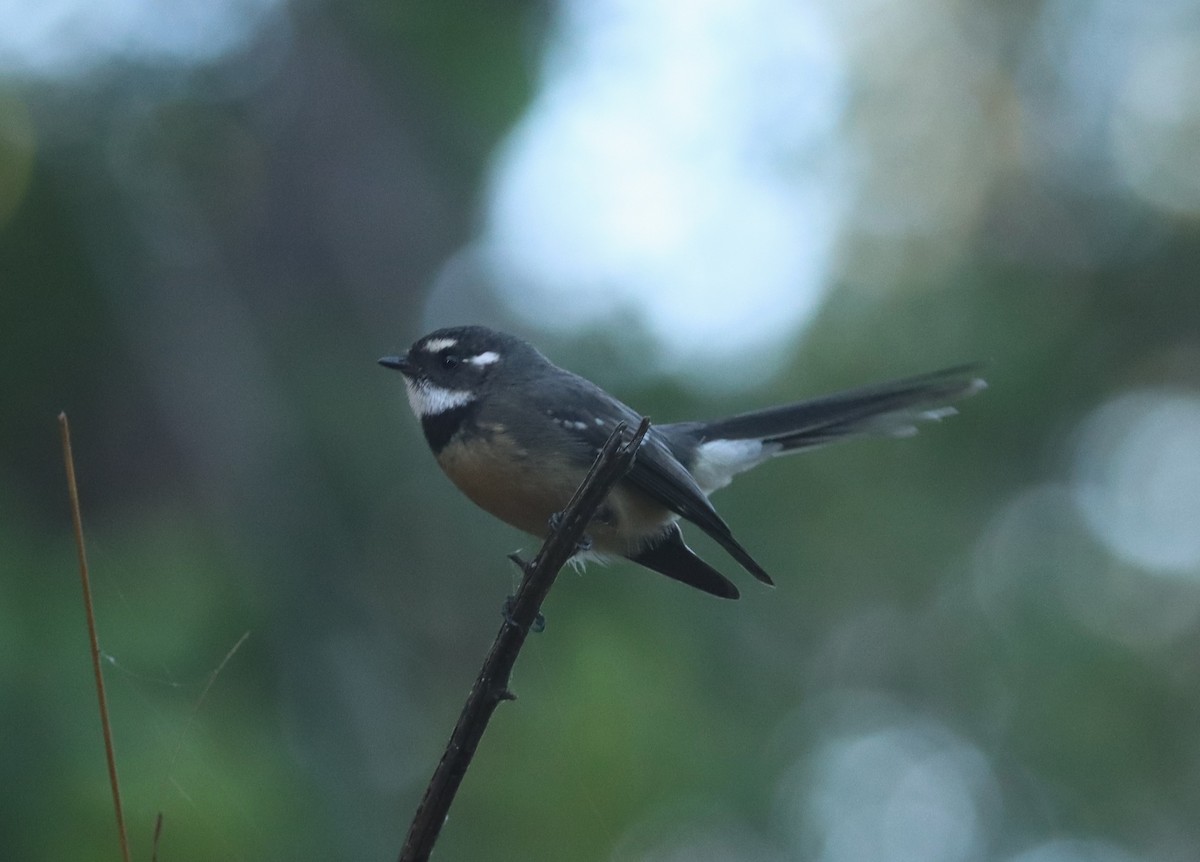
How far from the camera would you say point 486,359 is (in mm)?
3396

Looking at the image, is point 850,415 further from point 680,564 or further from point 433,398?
point 433,398

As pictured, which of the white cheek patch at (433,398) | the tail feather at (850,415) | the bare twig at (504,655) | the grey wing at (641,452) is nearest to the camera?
the bare twig at (504,655)

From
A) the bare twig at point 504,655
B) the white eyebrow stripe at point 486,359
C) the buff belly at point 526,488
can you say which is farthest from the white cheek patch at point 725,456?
the bare twig at point 504,655

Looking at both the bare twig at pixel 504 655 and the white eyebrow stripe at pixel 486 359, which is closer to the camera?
the bare twig at pixel 504 655

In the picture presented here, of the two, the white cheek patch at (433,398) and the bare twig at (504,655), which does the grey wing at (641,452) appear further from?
the bare twig at (504,655)

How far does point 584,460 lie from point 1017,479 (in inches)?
135

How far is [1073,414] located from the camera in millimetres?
5727

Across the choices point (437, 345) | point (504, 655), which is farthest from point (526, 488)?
point (504, 655)

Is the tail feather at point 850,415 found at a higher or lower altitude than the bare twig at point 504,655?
lower

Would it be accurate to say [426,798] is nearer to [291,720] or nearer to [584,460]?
[584,460]

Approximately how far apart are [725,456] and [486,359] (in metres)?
0.85

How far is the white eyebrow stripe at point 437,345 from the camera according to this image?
134 inches

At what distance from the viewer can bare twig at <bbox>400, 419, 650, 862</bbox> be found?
143 centimetres

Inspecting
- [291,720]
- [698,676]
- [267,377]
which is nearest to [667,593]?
[698,676]
